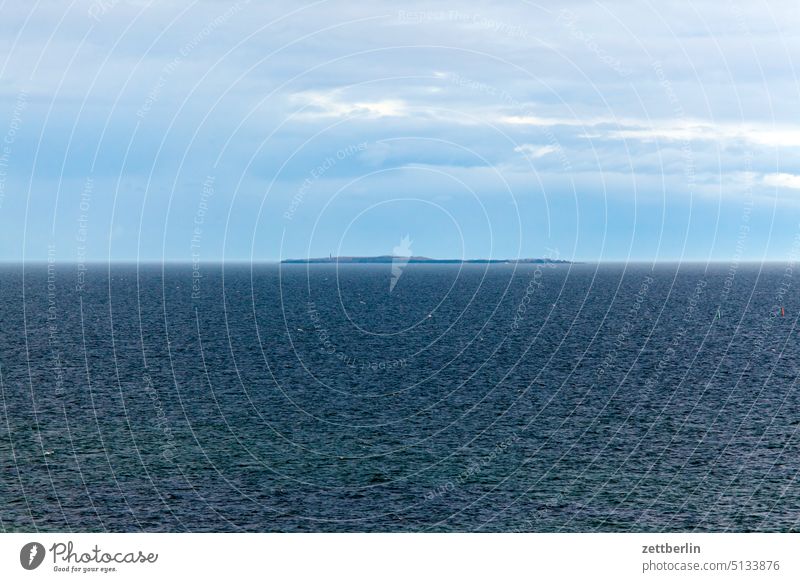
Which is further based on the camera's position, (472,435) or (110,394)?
(110,394)

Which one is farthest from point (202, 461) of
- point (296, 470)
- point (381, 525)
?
point (381, 525)

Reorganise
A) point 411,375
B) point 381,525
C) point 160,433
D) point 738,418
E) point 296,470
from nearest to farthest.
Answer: point 381,525 < point 296,470 < point 160,433 < point 738,418 < point 411,375

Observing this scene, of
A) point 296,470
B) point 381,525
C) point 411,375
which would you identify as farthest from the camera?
point 411,375

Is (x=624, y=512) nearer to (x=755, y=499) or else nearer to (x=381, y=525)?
(x=755, y=499)
